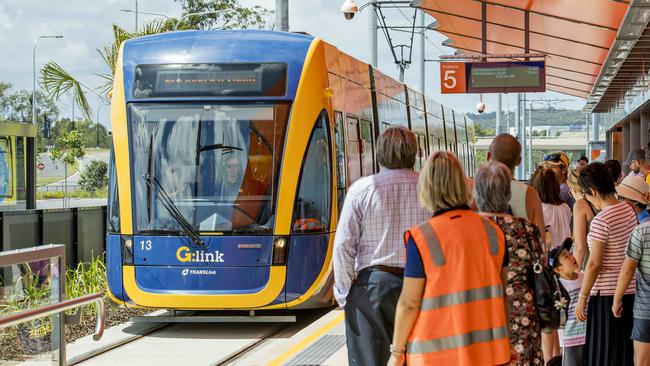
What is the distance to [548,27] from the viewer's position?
23281mm

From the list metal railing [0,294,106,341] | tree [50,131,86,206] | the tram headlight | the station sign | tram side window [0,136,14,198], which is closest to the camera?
metal railing [0,294,106,341]

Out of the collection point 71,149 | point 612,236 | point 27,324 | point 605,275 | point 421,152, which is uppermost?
point 71,149

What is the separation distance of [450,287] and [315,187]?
7132 millimetres

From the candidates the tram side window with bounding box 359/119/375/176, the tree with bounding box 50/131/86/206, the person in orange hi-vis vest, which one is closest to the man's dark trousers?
the person in orange hi-vis vest

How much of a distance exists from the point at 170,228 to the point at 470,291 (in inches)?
285

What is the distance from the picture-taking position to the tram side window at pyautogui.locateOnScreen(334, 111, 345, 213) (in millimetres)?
12513

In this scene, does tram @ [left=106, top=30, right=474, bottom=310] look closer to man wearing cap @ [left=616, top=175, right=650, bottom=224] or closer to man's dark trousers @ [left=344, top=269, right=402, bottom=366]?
man wearing cap @ [left=616, top=175, right=650, bottom=224]

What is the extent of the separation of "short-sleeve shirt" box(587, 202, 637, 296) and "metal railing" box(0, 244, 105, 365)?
3397mm

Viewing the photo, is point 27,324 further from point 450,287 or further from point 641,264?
point 641,264

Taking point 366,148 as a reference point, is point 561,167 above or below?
below

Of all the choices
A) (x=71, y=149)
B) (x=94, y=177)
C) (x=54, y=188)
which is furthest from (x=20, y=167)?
(x=54, y=188)

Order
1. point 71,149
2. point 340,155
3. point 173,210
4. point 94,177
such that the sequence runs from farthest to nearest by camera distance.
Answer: point 94,177, point 71,149, point 340,155, point 173,210

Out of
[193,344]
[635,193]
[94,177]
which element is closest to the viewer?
[635,193]

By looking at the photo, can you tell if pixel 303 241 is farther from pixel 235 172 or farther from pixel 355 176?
pixel 355 176
